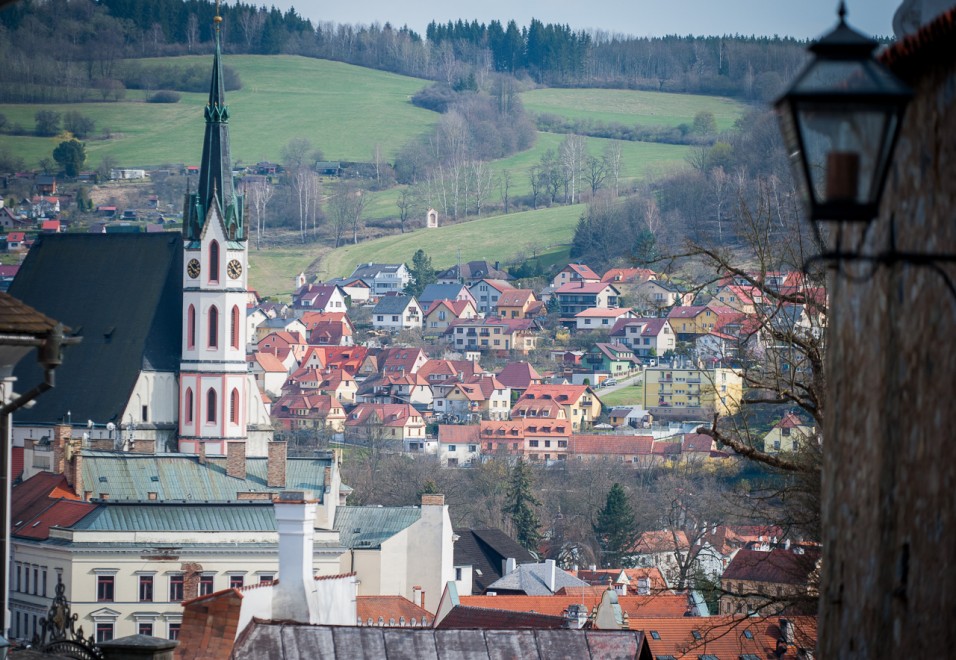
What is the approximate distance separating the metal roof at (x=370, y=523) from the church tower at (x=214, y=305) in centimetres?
659

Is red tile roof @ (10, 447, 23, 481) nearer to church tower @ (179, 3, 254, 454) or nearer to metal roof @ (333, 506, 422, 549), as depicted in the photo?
church tower @ (179, 3, 254, 454)

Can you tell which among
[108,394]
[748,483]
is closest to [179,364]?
[108,394]

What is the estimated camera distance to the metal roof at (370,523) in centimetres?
6112

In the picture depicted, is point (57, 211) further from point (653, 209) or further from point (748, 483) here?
point (748, 483)

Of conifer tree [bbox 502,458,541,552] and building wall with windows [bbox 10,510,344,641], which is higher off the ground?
building wall with windows [bbox 10,510,344,641]

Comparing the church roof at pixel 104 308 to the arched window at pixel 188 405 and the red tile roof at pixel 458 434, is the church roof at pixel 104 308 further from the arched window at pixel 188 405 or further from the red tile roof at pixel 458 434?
the red tile roof at pixel 458 434

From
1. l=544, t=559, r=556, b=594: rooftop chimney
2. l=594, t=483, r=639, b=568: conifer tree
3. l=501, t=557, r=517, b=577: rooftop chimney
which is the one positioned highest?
l=544, t=559, r=556, b=594: rooftop chimney

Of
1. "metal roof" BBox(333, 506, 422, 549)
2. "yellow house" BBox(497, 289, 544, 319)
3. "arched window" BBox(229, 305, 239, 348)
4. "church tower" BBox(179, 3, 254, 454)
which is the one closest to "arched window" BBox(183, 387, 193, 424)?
"church tower" BBox(179, 3, 254, 454)

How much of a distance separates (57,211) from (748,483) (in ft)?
294

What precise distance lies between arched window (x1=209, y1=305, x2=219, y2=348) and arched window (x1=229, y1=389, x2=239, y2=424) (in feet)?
5.75

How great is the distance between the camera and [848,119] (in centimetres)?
534

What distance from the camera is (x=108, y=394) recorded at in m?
69.8

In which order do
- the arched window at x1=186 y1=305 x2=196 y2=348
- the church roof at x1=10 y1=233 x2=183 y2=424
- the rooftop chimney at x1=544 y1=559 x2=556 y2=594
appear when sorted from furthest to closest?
the church roof at x1=10 y1=233 x2=183 y2=424, the arched window at x1=186 y1=305 x2=196 y2=348, the rooftop chimney at x1=544 y1=559 x2=556 y2=594

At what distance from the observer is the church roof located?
69875 mm
